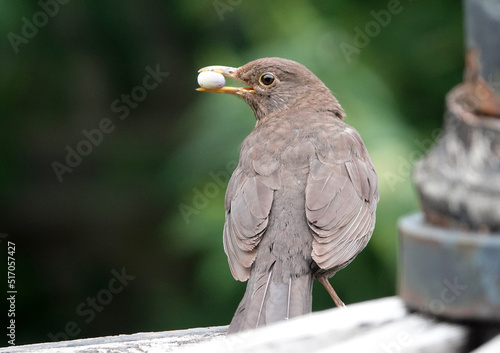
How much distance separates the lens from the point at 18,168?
308 inches

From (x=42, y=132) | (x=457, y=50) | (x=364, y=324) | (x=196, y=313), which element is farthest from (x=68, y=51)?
(x=364, y=324)

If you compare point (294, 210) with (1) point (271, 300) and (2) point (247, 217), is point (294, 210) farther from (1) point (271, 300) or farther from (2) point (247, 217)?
(1) point (271, 300)

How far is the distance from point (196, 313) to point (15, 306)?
1738 millimetres

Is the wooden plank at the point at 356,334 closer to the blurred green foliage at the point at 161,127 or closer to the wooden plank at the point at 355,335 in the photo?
the wooden plank at the point at 355,335

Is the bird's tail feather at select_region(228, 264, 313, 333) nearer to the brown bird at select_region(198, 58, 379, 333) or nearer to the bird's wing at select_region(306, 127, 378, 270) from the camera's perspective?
the brown bird at select_region(198, 58, 379, 333)

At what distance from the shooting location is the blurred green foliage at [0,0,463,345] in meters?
6.02

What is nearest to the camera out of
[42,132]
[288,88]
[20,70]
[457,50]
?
[288,88]

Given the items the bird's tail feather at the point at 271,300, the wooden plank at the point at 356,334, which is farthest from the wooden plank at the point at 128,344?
the wooden plank at the point at 356,334

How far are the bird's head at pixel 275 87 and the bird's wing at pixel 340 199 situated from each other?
547mm

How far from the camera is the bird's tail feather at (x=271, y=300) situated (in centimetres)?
360

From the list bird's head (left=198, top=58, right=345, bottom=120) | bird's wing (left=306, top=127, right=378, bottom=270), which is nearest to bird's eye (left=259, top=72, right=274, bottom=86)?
bird's head (left=198, top=58, right=345, bottom=120)

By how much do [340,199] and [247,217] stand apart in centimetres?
47

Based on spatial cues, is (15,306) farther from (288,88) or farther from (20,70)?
(288,88)

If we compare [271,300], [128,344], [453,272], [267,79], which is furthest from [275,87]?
[453,272]
